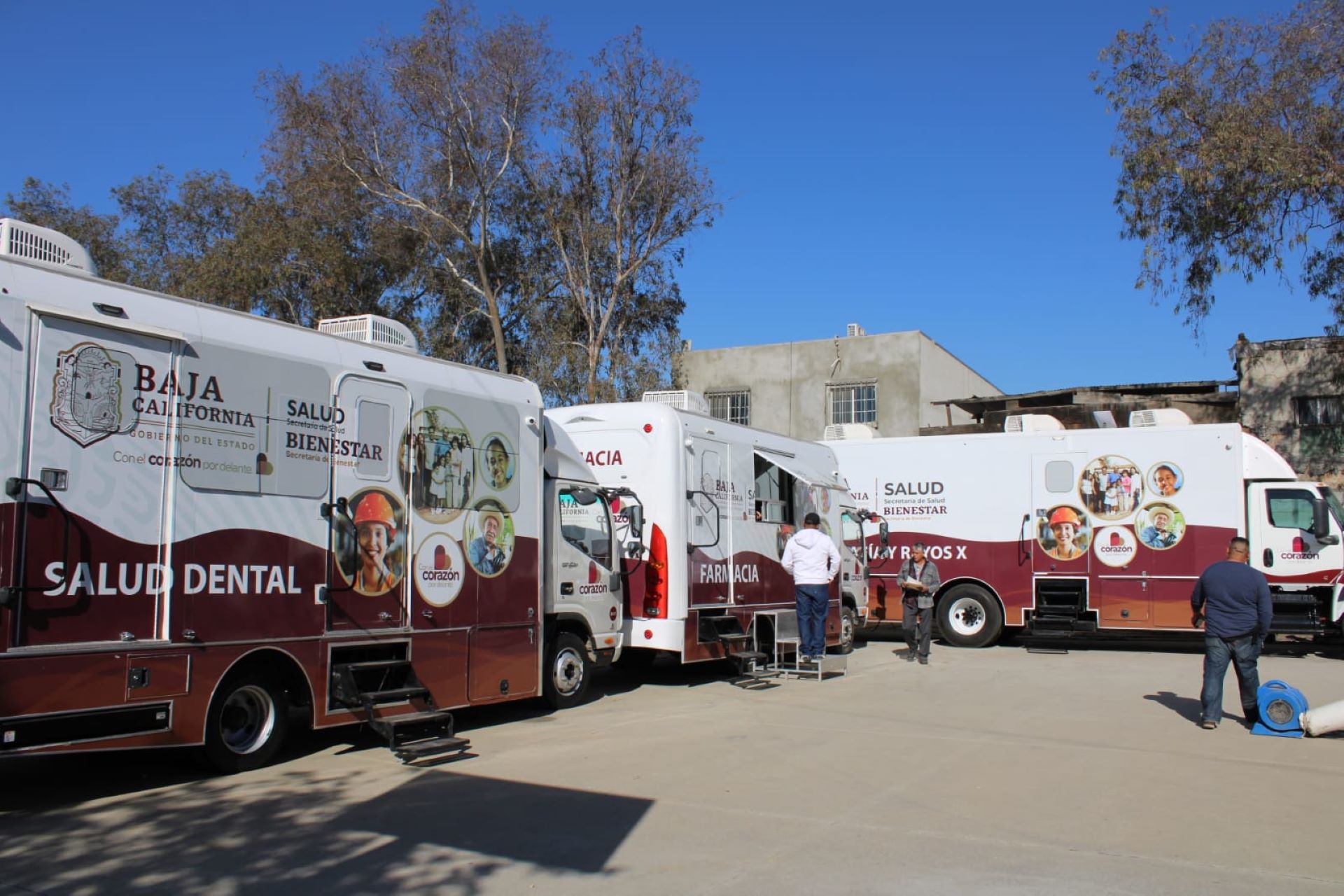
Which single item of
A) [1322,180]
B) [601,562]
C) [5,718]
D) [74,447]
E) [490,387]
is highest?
[1322,180]

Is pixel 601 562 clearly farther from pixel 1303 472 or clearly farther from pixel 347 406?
pixel 1303 472

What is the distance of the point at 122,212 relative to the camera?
1130 inches

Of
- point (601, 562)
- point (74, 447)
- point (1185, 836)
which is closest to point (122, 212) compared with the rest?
point (601, 562)

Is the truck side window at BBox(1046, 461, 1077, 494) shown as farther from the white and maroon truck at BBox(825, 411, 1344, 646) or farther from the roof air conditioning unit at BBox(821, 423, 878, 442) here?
the roof air conditioning unit at BBox(821, 423, 878, 442)

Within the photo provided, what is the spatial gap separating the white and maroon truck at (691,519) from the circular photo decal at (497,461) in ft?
6.84

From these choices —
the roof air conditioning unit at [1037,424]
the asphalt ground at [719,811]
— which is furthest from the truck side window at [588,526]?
the roof air conditioning unit at [1037,424]

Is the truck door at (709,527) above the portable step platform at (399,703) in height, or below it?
above

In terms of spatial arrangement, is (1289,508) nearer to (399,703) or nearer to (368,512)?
(399,703)

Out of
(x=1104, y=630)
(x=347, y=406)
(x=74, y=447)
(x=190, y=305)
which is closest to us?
(x=74, y=447)

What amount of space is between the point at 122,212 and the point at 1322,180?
2838cm

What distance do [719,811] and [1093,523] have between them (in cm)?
1233

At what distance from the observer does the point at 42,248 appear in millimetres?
6707

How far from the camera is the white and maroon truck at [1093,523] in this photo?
52.0ft

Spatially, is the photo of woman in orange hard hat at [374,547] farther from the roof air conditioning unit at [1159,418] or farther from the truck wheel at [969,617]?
the roof air conditioning unit at [1159,418]
